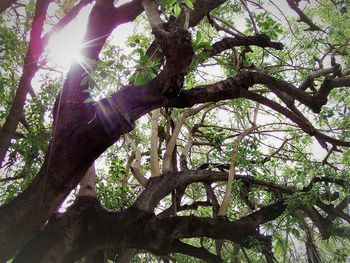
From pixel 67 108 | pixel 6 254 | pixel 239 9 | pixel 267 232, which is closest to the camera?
pixel 6 254

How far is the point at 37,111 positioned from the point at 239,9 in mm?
3953

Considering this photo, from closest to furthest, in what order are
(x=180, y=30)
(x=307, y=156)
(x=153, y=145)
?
1. (x=180, y=30)
2. (x=153, y=145)
3. (x=307, y=156)

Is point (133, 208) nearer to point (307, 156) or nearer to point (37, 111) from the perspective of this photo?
point (37, 111)

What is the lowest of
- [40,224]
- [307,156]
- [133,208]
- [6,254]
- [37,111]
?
[6,254]

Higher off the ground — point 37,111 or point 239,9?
point 239,9

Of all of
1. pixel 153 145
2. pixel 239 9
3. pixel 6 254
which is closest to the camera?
pixel 6 254

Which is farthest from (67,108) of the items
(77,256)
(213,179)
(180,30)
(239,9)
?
(239,9)

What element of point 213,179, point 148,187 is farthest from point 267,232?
point 148,187

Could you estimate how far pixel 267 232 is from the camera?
15.2 feet

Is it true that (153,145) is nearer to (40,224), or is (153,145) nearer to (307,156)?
(40,224)

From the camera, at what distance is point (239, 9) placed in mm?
6379

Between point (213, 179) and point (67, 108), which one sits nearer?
point (67, 108)

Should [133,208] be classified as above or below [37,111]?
below

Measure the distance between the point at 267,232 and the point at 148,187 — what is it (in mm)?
1694
